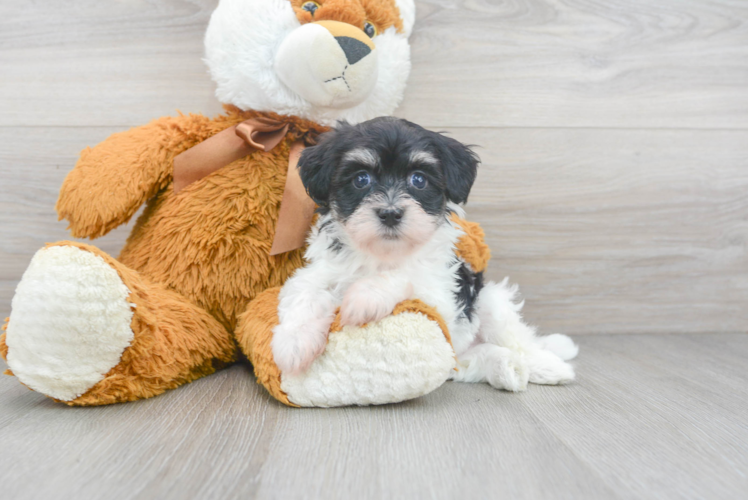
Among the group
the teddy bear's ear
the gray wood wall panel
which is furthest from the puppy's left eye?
the gray wood wall panel

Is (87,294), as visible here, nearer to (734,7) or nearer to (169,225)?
(169,225)

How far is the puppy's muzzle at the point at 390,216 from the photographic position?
1.15 meters

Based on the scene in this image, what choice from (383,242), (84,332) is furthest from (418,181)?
(84,332)

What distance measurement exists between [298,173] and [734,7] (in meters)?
1.79

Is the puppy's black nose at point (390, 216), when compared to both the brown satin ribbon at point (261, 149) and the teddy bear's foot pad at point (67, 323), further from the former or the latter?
the teddy bear's foot pad at point (67, 323)

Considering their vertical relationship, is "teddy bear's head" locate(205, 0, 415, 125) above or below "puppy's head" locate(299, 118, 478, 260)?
above

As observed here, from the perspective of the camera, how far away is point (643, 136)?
199cm

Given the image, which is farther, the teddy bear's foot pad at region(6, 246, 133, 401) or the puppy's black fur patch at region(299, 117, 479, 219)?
the puppy's black fur patch at region(299, 117, 479, 219)

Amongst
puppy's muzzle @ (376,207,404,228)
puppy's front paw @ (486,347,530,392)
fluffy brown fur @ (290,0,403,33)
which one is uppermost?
fluffy brown fur @ (290,0,403,33)

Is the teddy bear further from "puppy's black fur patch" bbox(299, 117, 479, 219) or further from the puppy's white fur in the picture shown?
"puppy's black fur patch" bbox(299, 117, 479, 219)

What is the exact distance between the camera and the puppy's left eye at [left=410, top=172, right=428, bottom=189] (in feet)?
4.08

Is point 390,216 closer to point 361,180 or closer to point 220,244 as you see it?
point 361,180

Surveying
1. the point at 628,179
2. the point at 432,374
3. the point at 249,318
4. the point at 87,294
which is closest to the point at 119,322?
the point at 87,294

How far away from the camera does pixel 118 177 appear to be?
4.64 ft
